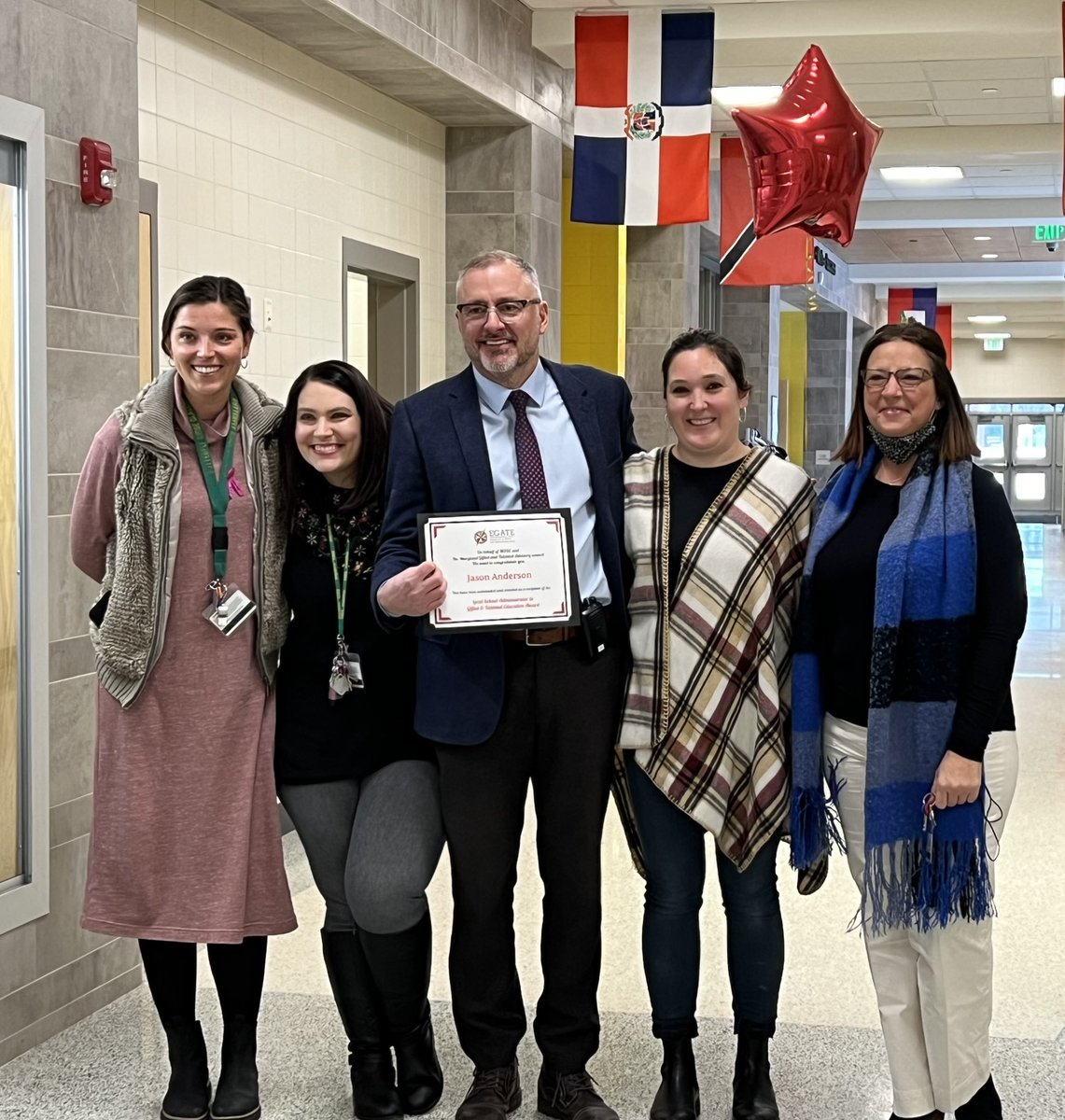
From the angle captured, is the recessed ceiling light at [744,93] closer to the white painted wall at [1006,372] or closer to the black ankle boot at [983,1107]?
the black ankle boot at [983,1107]

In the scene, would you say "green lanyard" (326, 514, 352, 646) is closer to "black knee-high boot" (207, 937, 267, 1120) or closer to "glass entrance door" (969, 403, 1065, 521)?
"black knee-high boot" (207, 937, 267, 1120)

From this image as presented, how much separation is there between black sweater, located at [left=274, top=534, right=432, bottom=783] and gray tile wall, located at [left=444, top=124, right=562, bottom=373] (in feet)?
15.1

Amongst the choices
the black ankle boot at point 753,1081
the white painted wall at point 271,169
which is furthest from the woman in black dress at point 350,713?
the white painted wall at point 271,169

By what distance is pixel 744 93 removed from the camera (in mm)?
9227

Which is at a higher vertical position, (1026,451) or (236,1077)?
(1026,451)

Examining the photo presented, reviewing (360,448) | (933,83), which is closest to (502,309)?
(360,448)

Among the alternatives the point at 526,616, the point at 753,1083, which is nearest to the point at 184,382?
the point at 526,616

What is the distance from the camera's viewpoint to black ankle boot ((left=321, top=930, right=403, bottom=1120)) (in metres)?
3.04

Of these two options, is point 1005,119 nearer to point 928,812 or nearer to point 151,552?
point 928,812

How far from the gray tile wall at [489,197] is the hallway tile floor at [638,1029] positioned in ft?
11.3

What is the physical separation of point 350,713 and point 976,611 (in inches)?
47.7

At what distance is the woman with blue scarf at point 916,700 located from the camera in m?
2.68

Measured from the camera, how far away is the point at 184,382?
2.99 m

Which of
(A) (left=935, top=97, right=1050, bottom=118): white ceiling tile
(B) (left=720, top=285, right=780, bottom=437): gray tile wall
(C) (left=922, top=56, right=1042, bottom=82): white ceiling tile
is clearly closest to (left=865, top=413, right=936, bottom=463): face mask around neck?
(C) (left=922, top=56, right=1042, bottom=82): white ceiling tile
